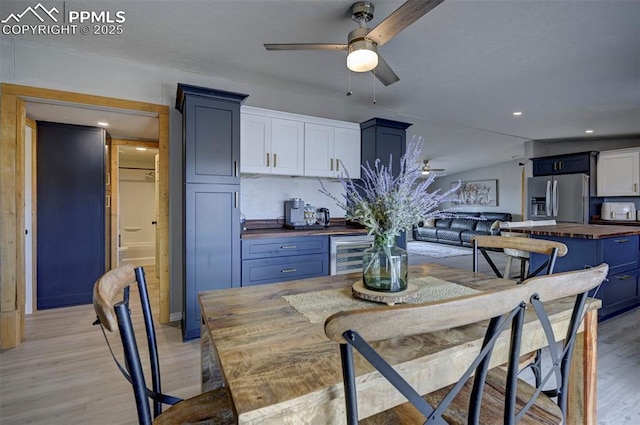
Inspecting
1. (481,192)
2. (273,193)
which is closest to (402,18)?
(273,193)

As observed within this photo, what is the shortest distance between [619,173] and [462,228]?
3.81 meters

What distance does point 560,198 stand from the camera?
5605 mm

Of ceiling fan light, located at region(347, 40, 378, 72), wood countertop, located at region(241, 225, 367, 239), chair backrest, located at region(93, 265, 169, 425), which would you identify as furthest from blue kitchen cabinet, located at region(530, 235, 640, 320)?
chair backrest, located at region(93, 265, 169, 425)

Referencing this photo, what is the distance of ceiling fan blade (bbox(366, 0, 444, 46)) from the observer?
1.49 m

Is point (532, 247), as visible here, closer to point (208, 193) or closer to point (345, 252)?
point (345, 252)

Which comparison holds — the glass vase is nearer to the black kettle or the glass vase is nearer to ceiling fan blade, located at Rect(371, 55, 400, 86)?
ceiling fan blade, located at Rect(371, 55, 400, 86)

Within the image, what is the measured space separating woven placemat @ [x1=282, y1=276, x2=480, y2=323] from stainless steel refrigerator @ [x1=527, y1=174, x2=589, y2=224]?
554cm

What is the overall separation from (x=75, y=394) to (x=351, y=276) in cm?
188

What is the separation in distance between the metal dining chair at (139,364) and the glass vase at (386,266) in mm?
713

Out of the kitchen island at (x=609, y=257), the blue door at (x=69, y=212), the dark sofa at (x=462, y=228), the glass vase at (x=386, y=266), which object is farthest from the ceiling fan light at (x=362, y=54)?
the dark sofa at (x=462, y=228)

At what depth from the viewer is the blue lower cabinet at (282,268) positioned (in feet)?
9.50

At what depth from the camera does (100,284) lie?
0.88 meters

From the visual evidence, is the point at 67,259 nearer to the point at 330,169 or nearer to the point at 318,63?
the point at 330,169

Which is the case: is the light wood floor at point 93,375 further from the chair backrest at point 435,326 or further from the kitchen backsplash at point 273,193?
the chair backrest at point 435,326
